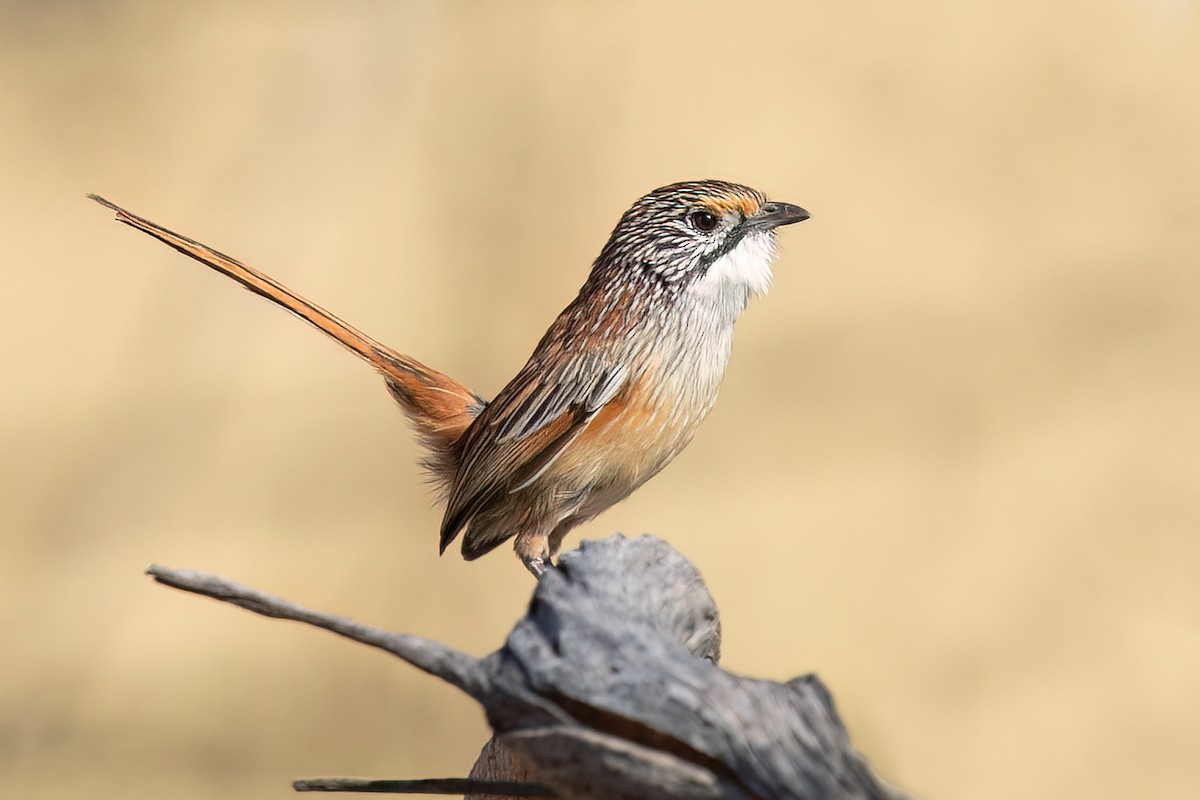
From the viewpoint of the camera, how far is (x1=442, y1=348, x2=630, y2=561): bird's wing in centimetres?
360

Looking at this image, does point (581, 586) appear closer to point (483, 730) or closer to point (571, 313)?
point (571, 313)

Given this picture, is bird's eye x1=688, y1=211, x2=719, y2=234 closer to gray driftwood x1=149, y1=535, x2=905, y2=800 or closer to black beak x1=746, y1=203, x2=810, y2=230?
black beak x1=746, y1=203, x2=810, y2=230

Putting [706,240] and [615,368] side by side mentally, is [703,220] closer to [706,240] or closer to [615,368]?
[706,240]

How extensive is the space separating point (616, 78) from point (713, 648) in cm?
463

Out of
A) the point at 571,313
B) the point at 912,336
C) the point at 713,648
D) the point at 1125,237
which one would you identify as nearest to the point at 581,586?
the point at 713,648

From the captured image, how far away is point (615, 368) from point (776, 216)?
64 cm

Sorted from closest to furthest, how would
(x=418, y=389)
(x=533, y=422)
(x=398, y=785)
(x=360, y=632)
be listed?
(x=360, y=632), (x=398, y=785), (x=533, y=422), (x=418, y=389)

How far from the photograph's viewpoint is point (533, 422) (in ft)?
12.1

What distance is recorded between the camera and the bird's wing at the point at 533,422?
11.8 ft

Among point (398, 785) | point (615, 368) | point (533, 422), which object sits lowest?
point (398, 785)

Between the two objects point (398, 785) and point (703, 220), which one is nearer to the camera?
point (398, 785)

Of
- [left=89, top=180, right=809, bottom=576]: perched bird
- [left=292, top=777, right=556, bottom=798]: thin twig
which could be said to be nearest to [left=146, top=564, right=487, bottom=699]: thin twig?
[left=292, top=777, right=556, bottom=798]: thin twig

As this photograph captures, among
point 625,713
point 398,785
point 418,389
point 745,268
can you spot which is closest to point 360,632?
point 398,785

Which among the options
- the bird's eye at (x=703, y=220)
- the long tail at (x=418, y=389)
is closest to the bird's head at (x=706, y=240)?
the bird's eye at (x=703, y=220)
